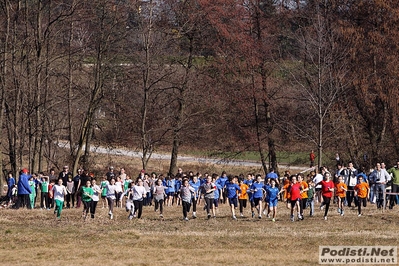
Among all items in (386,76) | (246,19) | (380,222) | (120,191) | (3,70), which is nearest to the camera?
(380,222)

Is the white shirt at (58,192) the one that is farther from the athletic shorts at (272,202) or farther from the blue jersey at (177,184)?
the athletic shorts at (272,202)

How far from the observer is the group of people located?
32.3 metres

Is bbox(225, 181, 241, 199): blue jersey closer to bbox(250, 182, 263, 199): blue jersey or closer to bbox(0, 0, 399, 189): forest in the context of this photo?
bbox(250, 182, 263, 199): blue jersey

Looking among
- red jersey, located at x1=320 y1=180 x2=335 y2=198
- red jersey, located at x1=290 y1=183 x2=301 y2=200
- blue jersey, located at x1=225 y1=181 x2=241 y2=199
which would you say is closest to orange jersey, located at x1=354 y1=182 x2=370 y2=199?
red jersey, located at x1=320 y1=180 x2=335 y2=198

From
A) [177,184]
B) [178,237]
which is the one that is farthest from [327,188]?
[177,184]

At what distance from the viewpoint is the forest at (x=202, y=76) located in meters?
46.0

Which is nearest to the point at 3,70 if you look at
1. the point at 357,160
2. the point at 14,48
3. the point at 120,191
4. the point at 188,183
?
the point at 14,48

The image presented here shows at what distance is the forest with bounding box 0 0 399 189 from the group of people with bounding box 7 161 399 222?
6762 millimetres

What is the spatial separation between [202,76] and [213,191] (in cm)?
2090

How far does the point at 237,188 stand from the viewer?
33.7 m

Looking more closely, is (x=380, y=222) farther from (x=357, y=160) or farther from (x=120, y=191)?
(x=357, y=160)

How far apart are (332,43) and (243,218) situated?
15.5m

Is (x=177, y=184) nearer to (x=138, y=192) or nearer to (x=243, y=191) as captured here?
(x=243, y=191)

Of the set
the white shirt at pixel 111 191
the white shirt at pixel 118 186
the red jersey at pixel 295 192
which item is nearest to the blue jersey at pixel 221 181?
the white shirt at pixel 118 186
